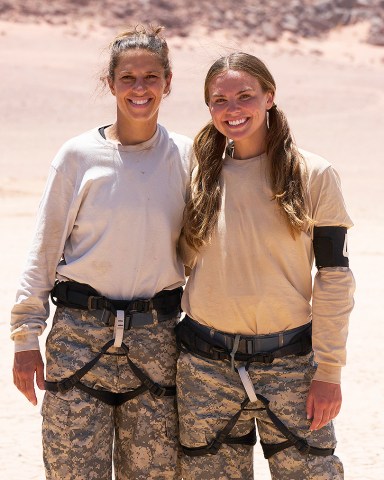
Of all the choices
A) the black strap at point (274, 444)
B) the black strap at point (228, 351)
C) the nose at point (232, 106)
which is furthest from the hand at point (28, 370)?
the nose at point (232, 106)

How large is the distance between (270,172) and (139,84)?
0.59 m

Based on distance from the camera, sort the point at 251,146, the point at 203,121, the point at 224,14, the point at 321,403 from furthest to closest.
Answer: the point at 224,14 < the point at 203,121 < the point at 251,146 < the point at 321,403

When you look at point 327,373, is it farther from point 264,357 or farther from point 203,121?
point 203,121

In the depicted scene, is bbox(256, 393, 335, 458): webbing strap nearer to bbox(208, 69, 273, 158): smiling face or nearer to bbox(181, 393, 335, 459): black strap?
bbox(181, 393, 335, 459): black strap

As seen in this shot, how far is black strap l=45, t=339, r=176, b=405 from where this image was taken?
361 centimetres

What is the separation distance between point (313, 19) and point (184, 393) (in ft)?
169

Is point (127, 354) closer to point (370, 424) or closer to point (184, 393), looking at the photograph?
point (184, 393)

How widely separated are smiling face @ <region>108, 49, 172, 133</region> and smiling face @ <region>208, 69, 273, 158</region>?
0.25 metres

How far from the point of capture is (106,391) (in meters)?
3.65

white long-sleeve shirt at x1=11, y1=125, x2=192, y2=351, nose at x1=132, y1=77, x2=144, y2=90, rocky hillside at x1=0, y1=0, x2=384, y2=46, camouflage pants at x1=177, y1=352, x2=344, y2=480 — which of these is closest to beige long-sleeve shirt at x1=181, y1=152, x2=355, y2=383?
camouflage pants at x1=177, y1=352, x2=344, y2=480

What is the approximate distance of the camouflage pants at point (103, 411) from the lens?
11.8ft

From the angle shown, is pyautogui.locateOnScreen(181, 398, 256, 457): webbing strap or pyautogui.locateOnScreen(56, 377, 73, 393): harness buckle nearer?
pyautogui.locateOnScreen(181, 398, 256, 457): webbing strap

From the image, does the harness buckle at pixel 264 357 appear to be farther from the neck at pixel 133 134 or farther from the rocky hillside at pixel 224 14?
the rocky hillside at pixel 224 14

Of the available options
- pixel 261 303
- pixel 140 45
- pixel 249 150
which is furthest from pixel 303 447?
pixel 140 45
